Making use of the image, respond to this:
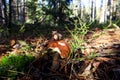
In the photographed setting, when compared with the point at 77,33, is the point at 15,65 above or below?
below

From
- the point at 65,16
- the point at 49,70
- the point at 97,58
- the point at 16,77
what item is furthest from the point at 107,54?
the point at 65,16

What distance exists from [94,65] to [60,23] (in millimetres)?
8351

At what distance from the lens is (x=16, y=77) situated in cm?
211

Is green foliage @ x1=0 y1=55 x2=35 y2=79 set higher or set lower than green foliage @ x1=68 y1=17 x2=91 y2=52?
lower

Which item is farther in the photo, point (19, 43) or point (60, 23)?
point (60, 23)

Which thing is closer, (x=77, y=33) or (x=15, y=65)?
(x=15, y=65)

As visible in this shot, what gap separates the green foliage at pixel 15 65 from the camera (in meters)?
2.09

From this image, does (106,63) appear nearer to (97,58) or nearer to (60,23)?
(97,58)

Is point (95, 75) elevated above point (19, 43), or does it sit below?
below

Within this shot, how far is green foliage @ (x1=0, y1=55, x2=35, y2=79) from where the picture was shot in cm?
209

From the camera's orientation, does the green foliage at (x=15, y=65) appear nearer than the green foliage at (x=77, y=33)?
Yes

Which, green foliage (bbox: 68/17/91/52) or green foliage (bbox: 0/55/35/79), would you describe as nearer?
green foliage (bbox: 0/55/35/79)

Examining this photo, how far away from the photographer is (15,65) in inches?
85.9

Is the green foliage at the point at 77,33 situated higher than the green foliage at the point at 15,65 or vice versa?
the green foliage at the point at 77,33
